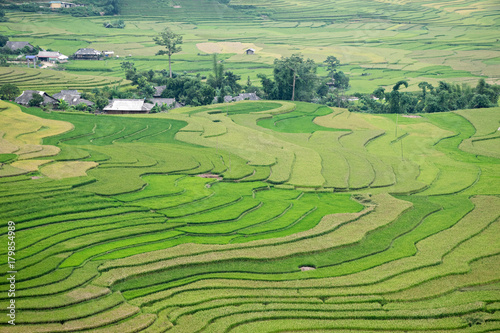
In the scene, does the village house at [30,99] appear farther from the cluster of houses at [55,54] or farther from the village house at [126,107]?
the cluster of houses at [55,54]

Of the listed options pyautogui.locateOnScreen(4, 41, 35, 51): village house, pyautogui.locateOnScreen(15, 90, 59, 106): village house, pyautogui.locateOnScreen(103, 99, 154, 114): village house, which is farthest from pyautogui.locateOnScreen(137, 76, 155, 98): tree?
pyautogui.locateOnScreen(4, 41, 35, 51): village house

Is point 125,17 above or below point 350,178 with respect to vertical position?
above

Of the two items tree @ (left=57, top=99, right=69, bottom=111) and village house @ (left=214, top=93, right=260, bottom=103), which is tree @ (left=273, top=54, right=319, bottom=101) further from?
tree @ (left=57, top=99, right=69, bottom=111)

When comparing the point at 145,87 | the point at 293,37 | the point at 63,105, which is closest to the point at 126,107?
the point at 63,105

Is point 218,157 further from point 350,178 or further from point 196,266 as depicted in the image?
point 196,266

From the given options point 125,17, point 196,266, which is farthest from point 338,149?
point 125,17

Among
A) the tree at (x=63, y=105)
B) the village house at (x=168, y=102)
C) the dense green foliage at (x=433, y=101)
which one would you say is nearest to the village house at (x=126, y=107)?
the tree at (x=63, y=105)
